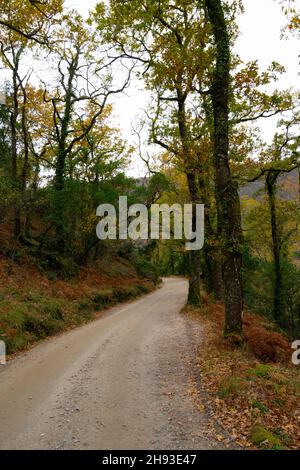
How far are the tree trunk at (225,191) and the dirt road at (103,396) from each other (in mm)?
1993

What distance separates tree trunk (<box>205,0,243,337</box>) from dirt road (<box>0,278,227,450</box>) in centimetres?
199

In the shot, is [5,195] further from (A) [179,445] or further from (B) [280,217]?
(B) [280,217]

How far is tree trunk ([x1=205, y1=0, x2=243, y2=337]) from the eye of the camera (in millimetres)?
11883

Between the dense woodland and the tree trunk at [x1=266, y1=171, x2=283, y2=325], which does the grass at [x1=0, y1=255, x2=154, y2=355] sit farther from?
the tree trunk at [x1=266, y1=171, x2=283, y2=325]

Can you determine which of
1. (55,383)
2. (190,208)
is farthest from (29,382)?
(190,208)

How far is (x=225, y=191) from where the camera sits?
1205 centimetres

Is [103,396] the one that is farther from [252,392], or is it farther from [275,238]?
[275,238]

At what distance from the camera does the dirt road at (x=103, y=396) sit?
6391 mm

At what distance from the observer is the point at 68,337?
14508 mm

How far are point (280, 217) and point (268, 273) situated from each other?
5.14m

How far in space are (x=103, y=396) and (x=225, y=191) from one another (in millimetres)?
7062

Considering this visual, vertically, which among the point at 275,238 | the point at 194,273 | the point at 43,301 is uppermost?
the point at 275,238

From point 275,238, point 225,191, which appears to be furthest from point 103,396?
point 275,238

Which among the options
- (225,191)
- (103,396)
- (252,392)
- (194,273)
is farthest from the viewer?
(194,273)
